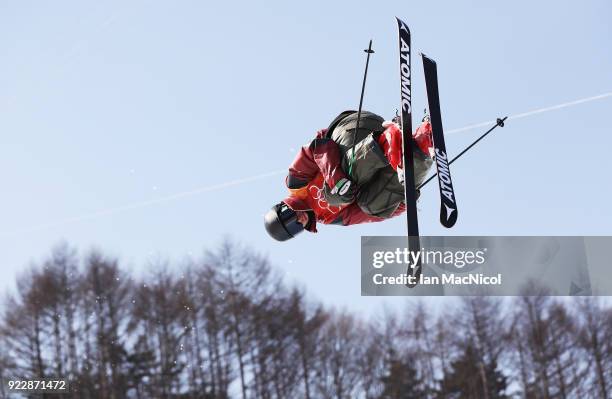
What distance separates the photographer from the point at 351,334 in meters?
29.3

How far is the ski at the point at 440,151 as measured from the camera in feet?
22.1

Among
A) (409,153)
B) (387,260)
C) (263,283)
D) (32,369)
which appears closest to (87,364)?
(32,369)

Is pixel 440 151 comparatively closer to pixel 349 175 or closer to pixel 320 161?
pixel 349 175

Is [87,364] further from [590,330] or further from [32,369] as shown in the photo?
[590,330]

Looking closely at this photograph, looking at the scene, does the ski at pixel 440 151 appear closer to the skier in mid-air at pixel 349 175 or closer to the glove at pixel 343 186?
the skier in mid-air at pixel 349 175

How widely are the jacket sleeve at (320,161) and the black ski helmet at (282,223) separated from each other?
518 mm

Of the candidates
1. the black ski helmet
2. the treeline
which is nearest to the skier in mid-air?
the black ski helmet

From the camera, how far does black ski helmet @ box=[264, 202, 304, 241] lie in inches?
345

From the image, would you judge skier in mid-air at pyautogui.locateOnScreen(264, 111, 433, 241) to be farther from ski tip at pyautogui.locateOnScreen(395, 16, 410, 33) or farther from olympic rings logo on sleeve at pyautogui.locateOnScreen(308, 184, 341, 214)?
ski tip at pyautogui.locateOnScreen(395, 16, 410, 33)

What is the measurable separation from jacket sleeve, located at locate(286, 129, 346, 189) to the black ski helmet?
52cm

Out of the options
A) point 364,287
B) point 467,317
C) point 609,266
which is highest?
point 467,317

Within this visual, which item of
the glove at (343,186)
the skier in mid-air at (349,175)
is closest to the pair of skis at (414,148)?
the skier in mid-air at (349,175)

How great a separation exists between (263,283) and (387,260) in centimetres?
1890

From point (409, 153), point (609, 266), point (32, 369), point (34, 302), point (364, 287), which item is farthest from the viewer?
point (34, 302)
